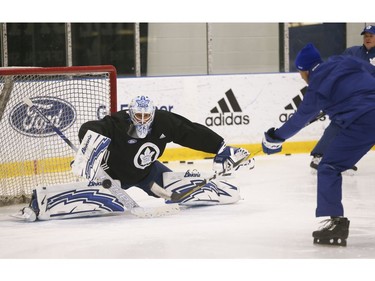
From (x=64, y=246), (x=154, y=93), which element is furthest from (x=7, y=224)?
(x=154, y=93)

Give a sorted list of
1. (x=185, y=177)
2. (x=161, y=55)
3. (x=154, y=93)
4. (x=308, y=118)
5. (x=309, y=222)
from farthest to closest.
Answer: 1. (x=161, y=55)
2. (x=154, y=93)
3. (x=185, y=177)
4. (x=309, y=222)
5. (x=308, y=118)

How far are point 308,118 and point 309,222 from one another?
40.6 inches

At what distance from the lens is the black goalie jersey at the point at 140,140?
525 cm

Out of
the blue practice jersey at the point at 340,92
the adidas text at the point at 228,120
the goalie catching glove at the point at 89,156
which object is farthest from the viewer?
the adidas text at the point at 228,120

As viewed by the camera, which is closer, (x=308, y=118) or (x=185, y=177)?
(x=308, y=118)

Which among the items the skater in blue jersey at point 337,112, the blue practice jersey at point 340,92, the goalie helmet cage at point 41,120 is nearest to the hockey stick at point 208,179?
the goalie helmet cage at point 41,120

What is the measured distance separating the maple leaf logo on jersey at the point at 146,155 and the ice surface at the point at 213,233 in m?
0.32

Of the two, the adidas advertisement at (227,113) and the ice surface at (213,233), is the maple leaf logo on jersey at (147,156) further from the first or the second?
the adidas advertisement at (227,113)

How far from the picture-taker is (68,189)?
17.4ft

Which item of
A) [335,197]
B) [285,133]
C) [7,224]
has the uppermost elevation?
[285,133]

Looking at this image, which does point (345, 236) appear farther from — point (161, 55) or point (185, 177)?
point (161, 55)

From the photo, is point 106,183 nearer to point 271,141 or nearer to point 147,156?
point 147,156

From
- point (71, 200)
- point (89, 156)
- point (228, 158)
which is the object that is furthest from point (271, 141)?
point (71, 200)

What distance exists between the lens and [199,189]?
562 cm
